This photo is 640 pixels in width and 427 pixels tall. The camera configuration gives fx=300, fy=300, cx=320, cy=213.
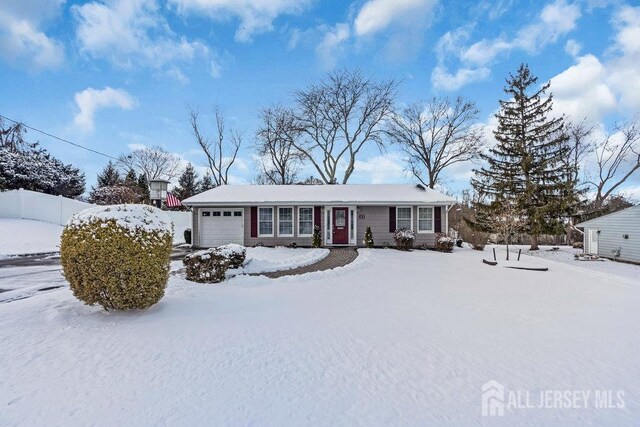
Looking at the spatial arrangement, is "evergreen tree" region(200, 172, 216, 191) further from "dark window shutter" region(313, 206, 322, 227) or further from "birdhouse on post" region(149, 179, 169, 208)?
"birdhouse on post" region(149, 179, 169, 208)

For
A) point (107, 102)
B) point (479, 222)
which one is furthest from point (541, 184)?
point (107, 102)

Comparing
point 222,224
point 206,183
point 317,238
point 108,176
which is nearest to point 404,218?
point 317,238

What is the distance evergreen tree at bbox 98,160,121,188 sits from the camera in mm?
30156

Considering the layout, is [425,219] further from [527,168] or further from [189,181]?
[189,181]

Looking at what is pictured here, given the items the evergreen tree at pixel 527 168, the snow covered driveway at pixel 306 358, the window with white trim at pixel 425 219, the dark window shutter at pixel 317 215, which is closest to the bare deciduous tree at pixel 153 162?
the dark window shutter at pixel 317 215

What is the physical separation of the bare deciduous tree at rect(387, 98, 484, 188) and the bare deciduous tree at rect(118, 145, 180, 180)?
85.9ft

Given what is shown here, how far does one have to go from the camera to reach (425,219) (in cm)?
1562

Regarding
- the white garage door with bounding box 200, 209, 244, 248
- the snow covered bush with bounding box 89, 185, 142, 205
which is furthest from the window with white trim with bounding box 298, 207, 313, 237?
the snow covered bush with bounding box 89, 185, 142, 205

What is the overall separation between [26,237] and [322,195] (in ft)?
48.2

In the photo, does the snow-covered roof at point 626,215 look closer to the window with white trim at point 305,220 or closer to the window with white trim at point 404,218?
the window with white trim at point 404,218

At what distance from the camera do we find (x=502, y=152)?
754 inches

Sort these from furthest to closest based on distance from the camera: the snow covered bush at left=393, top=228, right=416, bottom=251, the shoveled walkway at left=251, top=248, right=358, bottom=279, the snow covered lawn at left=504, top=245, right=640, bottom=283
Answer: the snow covered bush at left=393, top=228, right=416, bottom=251 < the snow covered lawn at left=504, top=245, right=640, bottom=283 < the shoveled walkway at left=251, top=248, right=358, bottom=279

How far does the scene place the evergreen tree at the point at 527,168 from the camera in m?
17.8

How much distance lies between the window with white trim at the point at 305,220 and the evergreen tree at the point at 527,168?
10793mm
